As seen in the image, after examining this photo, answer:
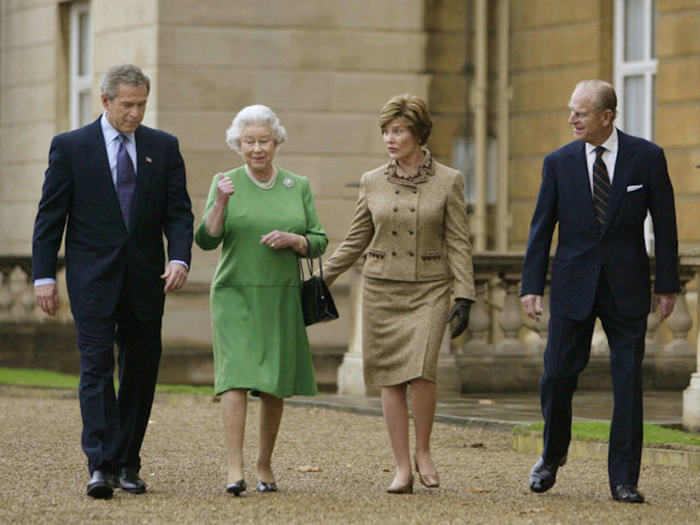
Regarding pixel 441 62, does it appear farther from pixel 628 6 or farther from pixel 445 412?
pixel 445 412

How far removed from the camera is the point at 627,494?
670cm

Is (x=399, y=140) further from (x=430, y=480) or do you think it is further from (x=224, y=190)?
(x=430, y=480)

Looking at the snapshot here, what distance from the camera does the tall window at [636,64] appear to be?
14.3 meters

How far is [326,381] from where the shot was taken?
48.6 ft

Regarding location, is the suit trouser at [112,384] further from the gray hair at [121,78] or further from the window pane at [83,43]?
the window pane at [83,43]

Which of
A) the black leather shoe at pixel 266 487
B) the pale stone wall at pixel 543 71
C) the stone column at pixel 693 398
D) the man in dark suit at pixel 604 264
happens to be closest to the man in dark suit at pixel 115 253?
the black leather shoe at pixel 266 487

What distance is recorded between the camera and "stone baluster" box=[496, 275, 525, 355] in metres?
12.6

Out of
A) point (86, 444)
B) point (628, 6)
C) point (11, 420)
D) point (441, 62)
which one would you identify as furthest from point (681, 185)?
point (86, 444)

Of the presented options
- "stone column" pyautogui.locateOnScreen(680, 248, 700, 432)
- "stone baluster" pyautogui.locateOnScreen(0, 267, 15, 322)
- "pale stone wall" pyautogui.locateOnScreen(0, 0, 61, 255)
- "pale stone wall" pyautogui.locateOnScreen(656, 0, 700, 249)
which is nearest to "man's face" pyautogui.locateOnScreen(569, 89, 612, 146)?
"stone column" pyautogui.locateOnScreen(680, 248, 700, 432)

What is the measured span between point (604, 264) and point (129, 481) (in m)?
2.13

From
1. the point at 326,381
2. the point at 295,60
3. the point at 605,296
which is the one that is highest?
the point at 295,60

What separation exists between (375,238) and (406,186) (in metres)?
0.26

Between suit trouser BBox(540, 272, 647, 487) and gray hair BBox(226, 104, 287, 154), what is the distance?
140 centimetres

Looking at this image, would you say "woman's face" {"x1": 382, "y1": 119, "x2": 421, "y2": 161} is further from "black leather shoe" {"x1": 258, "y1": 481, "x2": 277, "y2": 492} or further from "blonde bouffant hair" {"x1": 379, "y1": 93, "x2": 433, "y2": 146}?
"black leather shoe" {"x1": 258, "y1": 481, "x2": 277, "y2": 492}
